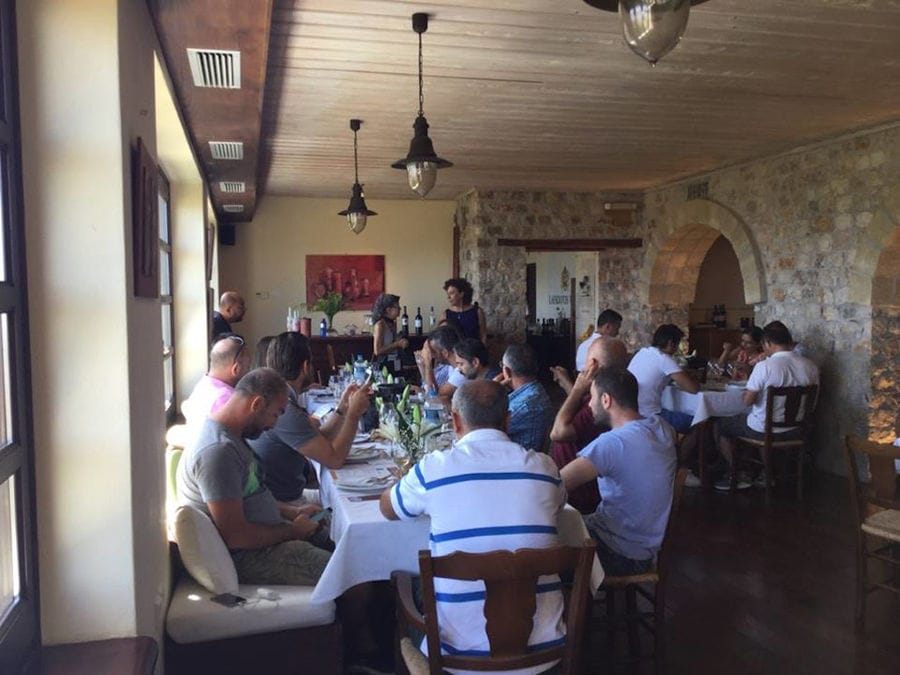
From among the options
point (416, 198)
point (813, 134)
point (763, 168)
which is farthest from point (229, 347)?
point (416, 198)

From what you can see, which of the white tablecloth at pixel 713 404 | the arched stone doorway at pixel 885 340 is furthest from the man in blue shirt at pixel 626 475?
the arched stone doorway at pixel 885 340

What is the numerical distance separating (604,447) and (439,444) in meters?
0.86

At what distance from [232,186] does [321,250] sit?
3.64 meters

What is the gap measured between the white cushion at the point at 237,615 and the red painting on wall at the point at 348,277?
318 inches

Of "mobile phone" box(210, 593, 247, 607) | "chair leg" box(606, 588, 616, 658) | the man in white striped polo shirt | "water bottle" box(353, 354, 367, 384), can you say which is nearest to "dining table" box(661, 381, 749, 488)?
"water bottle" box(353, 354, 367, 384)

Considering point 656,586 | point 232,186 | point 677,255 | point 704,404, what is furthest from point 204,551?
point 677,255

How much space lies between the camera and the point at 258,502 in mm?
2887

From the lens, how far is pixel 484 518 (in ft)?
6.81

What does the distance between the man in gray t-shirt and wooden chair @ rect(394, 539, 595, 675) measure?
35.8 inches

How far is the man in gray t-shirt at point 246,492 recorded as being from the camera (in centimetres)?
265

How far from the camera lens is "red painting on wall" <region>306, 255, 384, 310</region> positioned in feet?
34.6

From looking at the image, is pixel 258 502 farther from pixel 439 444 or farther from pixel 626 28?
pixel 626 28

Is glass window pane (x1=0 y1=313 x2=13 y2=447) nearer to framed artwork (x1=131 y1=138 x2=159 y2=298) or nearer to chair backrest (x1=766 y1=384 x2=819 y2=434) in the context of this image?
framed artwork (x1=131 y1=138 x2=159 y2=298)

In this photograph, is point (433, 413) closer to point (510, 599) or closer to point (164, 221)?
point (510, 599)
